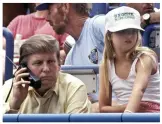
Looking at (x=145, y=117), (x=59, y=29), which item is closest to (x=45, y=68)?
(x=145, y=117)

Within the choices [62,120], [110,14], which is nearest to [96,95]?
[110,14]

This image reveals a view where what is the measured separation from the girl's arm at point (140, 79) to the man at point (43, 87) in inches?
7.2

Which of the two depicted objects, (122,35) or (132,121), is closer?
(132,121)

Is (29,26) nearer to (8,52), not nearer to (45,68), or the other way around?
(8,52)

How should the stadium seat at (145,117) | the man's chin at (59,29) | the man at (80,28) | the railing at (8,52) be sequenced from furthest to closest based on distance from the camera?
1. the man's chin at (59,29)
2. the man at (80,28)
3. the railing at (8,52)
4. the stadium seat at (145,117)

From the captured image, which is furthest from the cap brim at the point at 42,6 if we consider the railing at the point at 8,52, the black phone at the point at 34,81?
the black phone at the point at 34,81

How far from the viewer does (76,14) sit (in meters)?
2.95

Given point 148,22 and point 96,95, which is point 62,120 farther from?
point 148,22

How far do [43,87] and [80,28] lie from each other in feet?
2.46

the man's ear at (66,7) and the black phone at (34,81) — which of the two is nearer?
the black phone at (34,81)

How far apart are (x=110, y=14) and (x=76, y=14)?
0.51 metres

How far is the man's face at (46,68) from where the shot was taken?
229cm

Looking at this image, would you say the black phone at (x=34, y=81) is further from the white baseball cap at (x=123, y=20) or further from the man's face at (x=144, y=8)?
the man's face at (x=144, y=8)

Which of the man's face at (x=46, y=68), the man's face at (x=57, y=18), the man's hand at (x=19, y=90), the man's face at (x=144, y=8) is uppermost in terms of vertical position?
the man's face at (x=144, y=8)
